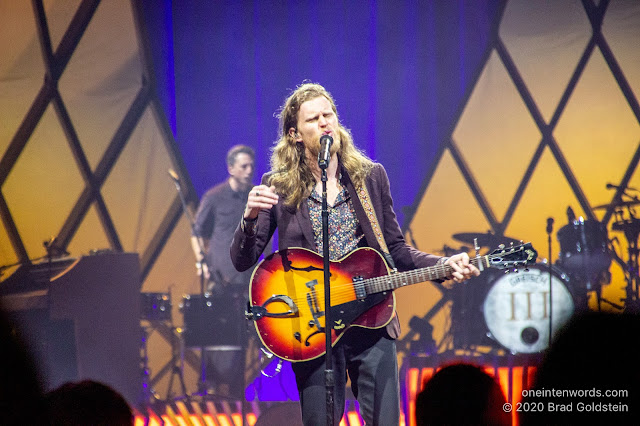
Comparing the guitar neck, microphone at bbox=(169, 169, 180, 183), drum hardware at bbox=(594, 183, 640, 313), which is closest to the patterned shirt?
the guitar neck

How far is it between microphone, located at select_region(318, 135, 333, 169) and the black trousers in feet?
2.37

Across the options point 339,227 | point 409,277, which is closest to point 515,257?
point 409,277

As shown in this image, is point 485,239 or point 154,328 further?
point 154,328

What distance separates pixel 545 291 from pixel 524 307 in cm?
25

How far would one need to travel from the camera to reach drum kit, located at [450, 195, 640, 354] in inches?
245

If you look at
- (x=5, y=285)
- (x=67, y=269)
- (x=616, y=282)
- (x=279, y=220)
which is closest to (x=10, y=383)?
(x=279, y=220)

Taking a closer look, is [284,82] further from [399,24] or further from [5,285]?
[5,285]

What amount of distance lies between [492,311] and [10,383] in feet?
16.8

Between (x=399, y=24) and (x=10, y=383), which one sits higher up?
(x=399, y=24)

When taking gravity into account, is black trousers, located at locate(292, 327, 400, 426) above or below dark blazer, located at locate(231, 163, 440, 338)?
below

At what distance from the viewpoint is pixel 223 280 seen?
21.5 feet

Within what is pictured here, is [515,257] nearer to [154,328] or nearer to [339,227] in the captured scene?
[339,227]

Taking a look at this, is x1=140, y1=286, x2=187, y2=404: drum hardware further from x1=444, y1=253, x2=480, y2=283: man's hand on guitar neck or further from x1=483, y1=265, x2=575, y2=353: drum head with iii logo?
x1=444, y1=253, x2=480, y2=283: man's hand on guitar neck

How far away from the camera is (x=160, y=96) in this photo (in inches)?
269
